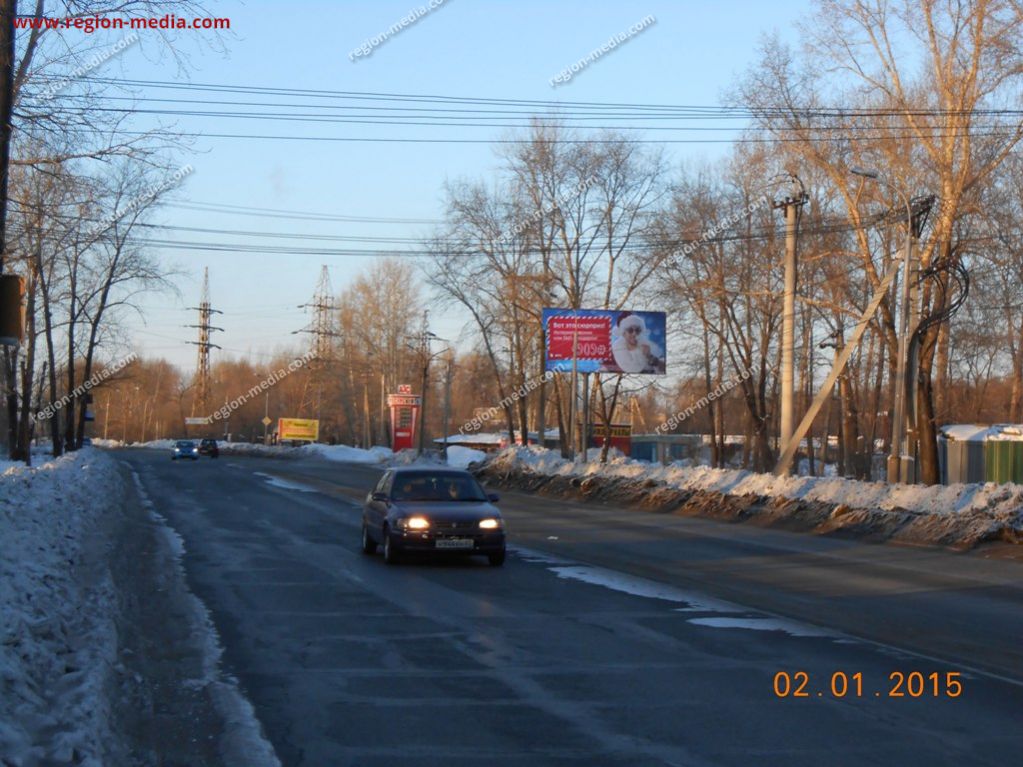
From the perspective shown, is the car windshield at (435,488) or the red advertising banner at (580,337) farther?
the red advertising banner at (580,337)

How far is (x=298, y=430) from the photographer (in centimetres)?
10556

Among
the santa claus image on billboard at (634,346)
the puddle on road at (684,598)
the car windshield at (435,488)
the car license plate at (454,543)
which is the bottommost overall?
the puddle on road at (684,598)

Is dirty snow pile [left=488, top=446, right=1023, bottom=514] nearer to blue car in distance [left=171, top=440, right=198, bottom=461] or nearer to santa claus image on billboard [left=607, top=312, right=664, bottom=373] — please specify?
santa claus image on billboard [left=607, top=312, right=664, bottom=373]

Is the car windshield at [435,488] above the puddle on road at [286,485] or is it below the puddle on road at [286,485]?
above

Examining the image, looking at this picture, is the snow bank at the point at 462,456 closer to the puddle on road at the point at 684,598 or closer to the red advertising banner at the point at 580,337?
the red advertising banner at the point at 580,337

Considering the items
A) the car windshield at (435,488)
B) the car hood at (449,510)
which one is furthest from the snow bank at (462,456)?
the car hood at (449,510)

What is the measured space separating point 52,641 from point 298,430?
9846 centimetres

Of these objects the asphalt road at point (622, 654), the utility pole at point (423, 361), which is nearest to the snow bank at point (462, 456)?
the utility pole at point (423, 361)

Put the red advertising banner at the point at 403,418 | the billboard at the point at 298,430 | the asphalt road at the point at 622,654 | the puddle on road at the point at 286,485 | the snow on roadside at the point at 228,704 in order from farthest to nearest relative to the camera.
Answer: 1. the billboard at the point at 298,430
2. the red advertising banner at the point at 403,418
3. the puddle on road at the point at 286,485
4. the asphalt road at the point at 622,654
5. the snow on roadside at the point at 228,704

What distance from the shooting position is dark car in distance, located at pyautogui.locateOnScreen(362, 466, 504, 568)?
655 inches

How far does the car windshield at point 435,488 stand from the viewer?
1793cm

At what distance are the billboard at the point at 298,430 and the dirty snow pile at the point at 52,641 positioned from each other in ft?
290

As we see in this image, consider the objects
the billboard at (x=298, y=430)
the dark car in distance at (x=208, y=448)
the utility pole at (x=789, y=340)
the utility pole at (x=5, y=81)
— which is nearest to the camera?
the utility pole at (x=5, y=81)

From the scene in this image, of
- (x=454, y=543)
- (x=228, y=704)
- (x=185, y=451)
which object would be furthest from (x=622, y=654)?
(x=185, y=451)
